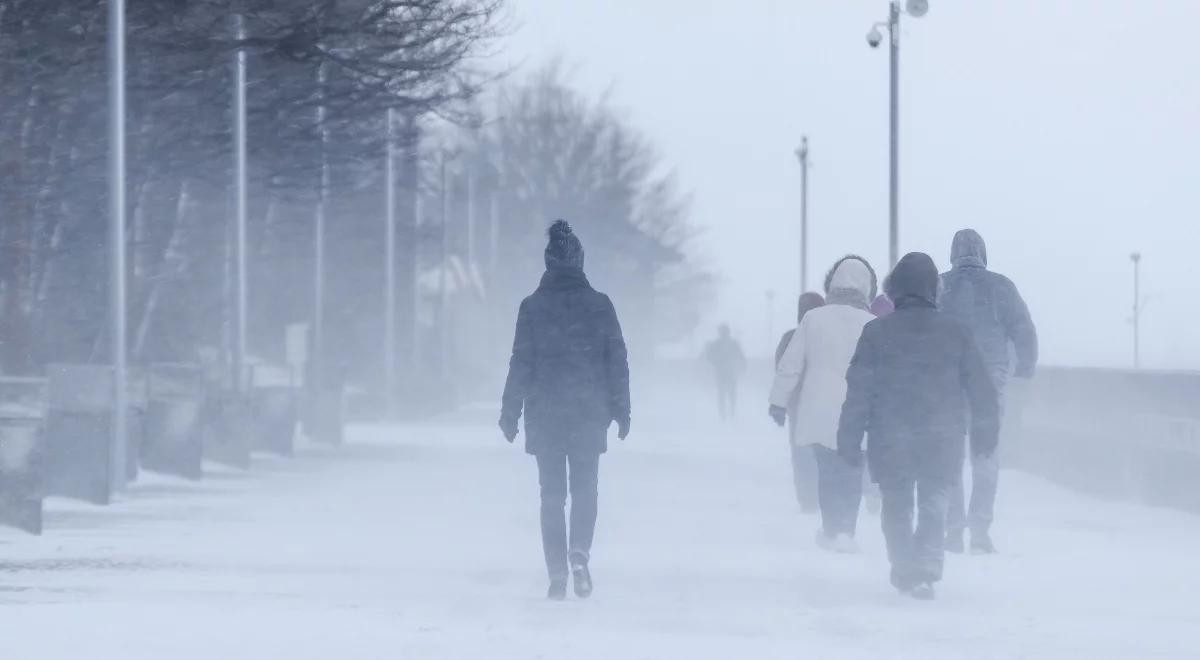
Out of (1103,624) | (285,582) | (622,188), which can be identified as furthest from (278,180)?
(622,188)

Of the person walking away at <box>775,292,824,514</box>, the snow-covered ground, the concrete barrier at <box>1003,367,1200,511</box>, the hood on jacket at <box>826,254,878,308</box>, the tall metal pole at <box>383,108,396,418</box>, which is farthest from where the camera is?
the tall metal pole at <box>383,108,396,418</box>

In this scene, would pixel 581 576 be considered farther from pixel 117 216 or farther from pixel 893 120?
pixel 893 120

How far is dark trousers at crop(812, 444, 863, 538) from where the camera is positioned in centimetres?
1444

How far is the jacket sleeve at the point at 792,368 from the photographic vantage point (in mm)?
14469

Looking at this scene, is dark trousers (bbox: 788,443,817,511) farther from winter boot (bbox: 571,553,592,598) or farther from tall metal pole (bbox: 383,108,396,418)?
tall metal pole (bbox: 383,108,396,418)

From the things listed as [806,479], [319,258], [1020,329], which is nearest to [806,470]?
[806,479]

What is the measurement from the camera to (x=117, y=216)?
21688 mm

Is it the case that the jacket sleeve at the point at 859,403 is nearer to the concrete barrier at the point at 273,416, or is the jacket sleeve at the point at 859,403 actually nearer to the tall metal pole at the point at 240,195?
the tall metal pole at the point at 240,195

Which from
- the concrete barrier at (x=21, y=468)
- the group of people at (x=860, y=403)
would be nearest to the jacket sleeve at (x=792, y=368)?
the group of people at (x=860, y=403)

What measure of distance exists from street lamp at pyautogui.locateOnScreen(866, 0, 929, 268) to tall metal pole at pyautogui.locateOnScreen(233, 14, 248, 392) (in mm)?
8087

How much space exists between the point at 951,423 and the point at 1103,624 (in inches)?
58.3

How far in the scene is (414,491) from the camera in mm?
21062

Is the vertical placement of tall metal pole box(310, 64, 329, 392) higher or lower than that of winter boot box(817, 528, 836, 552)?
higher

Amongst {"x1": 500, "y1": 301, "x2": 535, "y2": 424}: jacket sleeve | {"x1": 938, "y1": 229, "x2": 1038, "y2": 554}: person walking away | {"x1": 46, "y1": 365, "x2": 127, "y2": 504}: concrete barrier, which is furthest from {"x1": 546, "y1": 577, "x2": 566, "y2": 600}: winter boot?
{"x1": 46, "y1": 365, "x2": 127, "y2": 504}: concrete barrier
